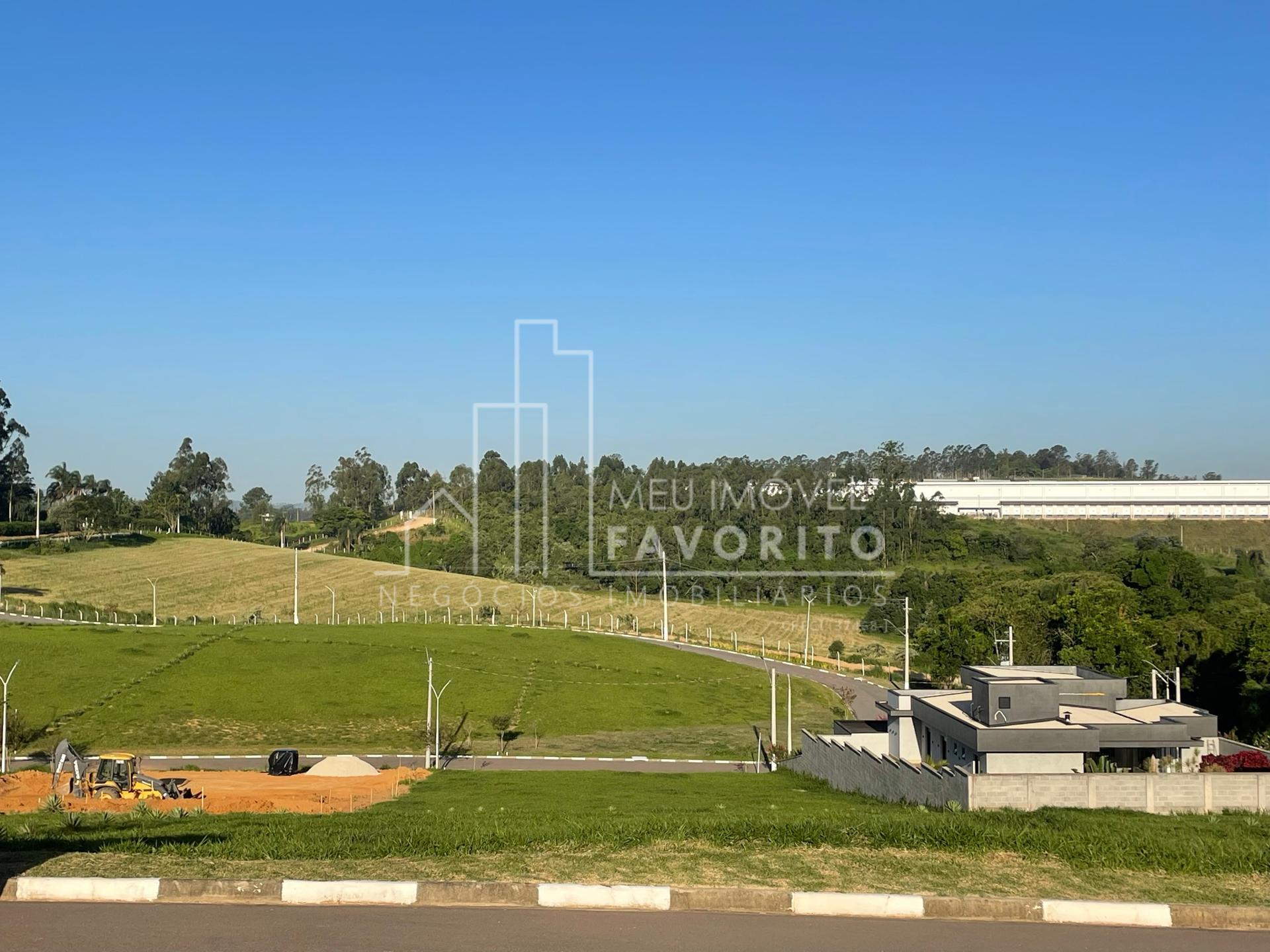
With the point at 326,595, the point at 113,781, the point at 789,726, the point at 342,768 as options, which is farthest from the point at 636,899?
the point at 326,595

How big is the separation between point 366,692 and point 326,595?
53.6 meters

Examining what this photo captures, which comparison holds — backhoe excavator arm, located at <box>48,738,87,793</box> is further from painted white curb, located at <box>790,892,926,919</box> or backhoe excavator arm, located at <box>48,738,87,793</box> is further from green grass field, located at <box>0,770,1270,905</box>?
painted white curb, located at <box>790,892,926,919</box>

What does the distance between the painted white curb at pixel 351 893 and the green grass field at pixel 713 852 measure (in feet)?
1.94

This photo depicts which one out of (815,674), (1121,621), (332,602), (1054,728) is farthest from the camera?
(332,602)

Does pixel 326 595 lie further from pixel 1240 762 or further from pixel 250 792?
pixel 1240 762

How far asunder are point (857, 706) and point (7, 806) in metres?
60.4

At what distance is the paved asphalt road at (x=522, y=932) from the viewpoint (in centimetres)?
1154

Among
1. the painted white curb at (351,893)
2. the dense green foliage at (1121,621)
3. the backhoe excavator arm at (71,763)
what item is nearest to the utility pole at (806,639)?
the dense green foliage at (1121,621)

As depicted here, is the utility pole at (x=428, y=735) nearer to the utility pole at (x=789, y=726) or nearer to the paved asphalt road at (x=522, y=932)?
the utility pole at (x=789, y=726)

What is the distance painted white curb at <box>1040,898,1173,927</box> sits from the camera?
508 inches

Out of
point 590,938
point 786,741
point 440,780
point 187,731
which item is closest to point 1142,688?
point 786,741

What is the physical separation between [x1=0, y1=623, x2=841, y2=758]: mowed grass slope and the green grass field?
44.3 m

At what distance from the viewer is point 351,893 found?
12992 millimetres

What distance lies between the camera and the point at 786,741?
6612cm
